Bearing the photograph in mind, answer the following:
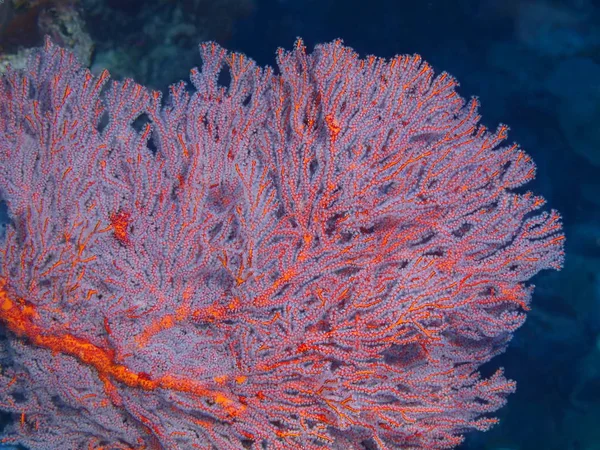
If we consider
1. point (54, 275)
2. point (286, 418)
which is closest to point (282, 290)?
point (286, 418)

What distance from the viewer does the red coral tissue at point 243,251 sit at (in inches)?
108

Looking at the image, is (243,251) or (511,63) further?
(511,63)

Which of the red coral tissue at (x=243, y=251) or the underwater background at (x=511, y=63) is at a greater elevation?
the underwater background at (x=511, y=63)

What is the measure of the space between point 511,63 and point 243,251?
3.08m

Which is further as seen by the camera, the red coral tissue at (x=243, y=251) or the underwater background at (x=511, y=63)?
the underwater background at (x=511, y=63)

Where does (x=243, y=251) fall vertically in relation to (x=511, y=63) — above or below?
below

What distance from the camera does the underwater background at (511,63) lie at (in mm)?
3881

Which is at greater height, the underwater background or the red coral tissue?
the underwater background

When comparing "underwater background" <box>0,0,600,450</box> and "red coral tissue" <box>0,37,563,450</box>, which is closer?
"red coral tissue" <box>0,37,563,450</box>

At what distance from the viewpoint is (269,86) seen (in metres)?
3.26

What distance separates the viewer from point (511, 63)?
12.9 feet

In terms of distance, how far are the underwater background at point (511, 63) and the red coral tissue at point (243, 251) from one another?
46.5 inches

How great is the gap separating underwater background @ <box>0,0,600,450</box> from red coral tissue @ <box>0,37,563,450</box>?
46.5 inches

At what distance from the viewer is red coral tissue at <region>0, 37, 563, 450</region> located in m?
2.73
